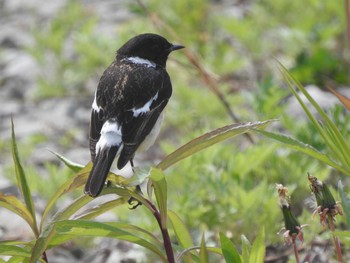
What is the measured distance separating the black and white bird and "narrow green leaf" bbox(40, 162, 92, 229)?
0.24 meters

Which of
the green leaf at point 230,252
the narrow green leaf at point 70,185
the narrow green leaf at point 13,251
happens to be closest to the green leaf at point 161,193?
the green leaf at point 230,252

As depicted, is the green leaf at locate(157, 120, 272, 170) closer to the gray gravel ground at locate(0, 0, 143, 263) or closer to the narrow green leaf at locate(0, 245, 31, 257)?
the narrow green leaf at locate(0, 245, 31, 257)

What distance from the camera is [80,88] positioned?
22.8ft

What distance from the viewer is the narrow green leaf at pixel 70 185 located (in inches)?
113

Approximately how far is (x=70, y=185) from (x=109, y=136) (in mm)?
736

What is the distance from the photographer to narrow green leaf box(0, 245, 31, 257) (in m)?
2.66

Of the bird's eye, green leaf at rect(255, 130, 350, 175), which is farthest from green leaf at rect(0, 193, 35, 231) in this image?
the bird's eye

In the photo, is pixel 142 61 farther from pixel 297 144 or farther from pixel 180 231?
pixel 297 144

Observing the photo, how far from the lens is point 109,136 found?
141 inches

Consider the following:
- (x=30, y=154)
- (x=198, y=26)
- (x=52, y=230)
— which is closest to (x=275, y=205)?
(x=52, y=230)

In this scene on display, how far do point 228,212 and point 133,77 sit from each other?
0.82 m

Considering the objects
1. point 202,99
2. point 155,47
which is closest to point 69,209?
point 155,47

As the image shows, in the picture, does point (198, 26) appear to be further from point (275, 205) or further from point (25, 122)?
point (275, 205)

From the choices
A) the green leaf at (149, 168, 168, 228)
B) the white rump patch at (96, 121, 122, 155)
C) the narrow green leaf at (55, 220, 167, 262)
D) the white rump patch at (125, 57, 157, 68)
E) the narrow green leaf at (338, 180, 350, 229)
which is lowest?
the narrow green leaf at (338, 180, 350, 229)
